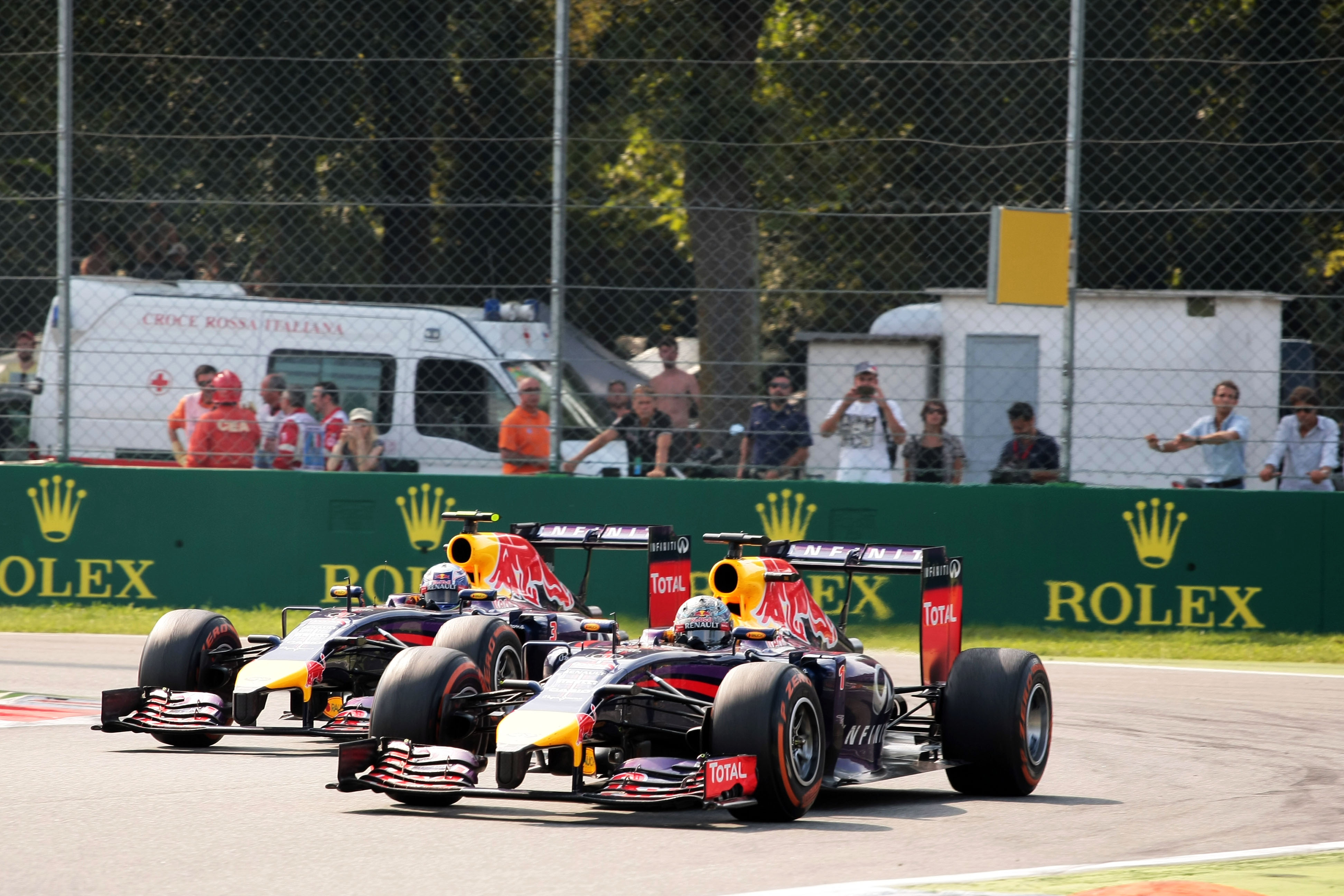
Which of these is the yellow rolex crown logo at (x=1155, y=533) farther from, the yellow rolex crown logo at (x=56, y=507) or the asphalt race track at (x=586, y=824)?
the yellow rolex crown logo at (x=56, y=507)

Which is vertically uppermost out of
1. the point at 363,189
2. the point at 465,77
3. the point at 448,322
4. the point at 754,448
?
the point at 465,77

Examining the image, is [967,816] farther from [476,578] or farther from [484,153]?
[484,153]

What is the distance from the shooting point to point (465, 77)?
711 inches

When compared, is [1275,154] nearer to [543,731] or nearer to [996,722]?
[996,722]

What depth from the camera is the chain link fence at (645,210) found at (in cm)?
1570

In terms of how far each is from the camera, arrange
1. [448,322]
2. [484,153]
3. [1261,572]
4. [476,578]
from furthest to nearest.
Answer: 1. [484,153]
2. [448,322]
3. [1261,572]
4. [476,578]

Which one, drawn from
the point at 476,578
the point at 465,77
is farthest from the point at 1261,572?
the point at 465,77

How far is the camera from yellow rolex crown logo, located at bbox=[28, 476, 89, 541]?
14953mm

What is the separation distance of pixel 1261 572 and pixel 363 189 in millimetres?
9357

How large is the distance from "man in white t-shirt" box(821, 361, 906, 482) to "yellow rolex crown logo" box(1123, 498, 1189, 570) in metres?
1.88

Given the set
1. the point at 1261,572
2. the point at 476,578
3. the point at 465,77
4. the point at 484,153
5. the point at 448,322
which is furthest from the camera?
the point at 484,153

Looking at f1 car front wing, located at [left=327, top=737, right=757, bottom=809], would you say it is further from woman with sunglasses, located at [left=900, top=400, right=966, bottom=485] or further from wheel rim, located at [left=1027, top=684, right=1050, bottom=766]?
A: woman with sunglasses, located at [left=900, top=400, right=966, bottom=485]

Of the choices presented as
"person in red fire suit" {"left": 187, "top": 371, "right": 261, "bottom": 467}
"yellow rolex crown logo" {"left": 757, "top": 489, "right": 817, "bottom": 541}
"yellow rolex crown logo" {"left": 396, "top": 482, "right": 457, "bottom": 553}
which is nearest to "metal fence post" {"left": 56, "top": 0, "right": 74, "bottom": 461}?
"person in red fire suit" {"left": 187, "top": 371, "right": 261, "bottom": 467}

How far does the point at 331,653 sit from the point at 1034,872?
421 cm
